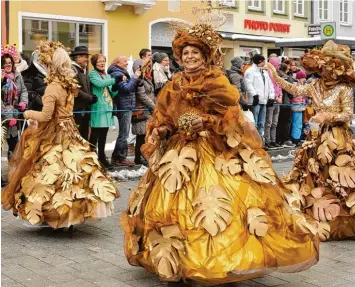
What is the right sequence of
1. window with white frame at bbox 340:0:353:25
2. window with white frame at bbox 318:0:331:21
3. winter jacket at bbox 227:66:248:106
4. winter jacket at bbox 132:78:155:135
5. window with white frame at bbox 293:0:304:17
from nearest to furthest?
winter jacket at bbox 132:78:155:135 < winter jacket at bbox 227:66:248:106 < window with white frame at bbox 293:0:304:17 < window with white frame at bbox 318:0:331:21 < window with white frame at bbox 340:0:353:25

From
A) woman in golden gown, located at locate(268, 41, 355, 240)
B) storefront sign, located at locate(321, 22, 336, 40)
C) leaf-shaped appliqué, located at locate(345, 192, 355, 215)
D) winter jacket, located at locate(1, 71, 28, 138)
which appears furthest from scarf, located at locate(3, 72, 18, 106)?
storefront sign, located at locate(321, 22, 336, 40)

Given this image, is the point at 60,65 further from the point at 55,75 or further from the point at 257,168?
the point at 257,168

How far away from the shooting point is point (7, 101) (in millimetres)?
9383

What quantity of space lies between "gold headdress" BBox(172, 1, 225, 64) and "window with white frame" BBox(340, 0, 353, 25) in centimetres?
2713

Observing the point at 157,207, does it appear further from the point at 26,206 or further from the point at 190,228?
the point at 26,206

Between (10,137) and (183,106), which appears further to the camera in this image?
(10,137)

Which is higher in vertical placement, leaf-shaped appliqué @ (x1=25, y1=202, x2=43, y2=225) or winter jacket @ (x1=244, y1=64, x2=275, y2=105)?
winter jacket @ (x1=244, y1=64, x2=275, y2=105)

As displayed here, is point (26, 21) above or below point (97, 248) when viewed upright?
above

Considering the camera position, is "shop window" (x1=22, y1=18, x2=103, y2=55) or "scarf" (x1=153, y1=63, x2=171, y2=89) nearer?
"scarf" (x1=153, y1=63, x2=171, y2=89)

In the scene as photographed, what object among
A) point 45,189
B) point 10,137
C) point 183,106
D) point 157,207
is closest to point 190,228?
point 157,207

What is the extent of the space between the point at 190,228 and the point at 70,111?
2632 mm

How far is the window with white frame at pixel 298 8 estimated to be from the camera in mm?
28312

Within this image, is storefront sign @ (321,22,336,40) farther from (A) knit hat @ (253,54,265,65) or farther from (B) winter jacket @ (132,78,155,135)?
(B) winter jacket @ (132,78,155,135)

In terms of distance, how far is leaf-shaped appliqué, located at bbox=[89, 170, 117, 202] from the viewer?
21.2 ft
